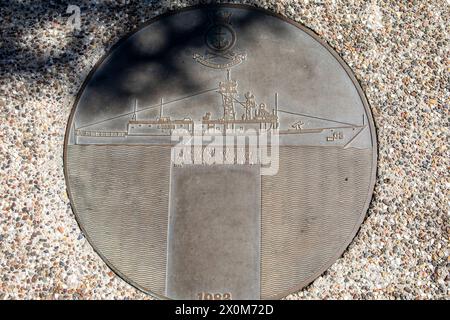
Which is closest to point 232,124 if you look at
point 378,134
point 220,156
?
point 220,156

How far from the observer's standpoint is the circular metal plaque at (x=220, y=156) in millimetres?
2910

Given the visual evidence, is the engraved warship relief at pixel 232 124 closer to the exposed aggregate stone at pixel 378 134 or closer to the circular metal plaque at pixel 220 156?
the circular metal plaque at pixel 220 156

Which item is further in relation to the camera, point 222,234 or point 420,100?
point 420,100

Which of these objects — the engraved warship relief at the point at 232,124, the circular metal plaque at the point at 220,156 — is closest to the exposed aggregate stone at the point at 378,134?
the circular metal plaque at the point at 220,156

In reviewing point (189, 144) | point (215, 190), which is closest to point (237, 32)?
point (189, 144)

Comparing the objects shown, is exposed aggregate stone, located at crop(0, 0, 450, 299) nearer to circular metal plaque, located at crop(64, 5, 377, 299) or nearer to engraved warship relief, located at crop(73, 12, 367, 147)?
circular metal plaque, located at crop(64, 5, 377, 299)

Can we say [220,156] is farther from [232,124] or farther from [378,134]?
[378,134]

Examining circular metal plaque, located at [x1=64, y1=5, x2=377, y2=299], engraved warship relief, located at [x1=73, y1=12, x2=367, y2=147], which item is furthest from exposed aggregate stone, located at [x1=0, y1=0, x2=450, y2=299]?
engraved warship relief, located at [x1=73, y1=12, x2=367, y2=147]

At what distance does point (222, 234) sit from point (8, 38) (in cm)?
203

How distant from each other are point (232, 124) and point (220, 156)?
0.75 feet

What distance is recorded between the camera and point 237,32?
328cm

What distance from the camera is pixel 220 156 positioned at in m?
3.06

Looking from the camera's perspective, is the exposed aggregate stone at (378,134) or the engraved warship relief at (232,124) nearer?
the exposed aggregate stone at (378,134)
